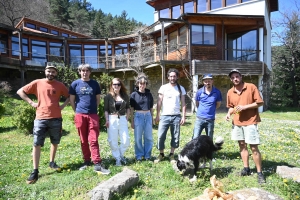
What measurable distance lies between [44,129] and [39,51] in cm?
1995

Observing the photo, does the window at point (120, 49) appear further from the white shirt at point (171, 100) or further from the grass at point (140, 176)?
the white shirt at point (171, 100)

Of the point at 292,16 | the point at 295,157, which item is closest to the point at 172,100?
the point at 295,157

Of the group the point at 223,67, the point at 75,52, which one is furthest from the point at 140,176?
the point at 75,52

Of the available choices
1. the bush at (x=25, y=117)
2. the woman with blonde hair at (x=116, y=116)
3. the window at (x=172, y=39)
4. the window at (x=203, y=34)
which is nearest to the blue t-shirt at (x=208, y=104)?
the woman with blonde hair at (x=116, y=116)

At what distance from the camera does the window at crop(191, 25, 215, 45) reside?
49.1 ft

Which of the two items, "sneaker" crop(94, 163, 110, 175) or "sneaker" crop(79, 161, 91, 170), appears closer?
"sneaker" crop(94, 163, 110, 175)

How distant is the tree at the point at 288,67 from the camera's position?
20312 millimetres

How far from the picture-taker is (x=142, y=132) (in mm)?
4801

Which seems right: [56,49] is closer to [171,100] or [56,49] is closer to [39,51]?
[39,51]

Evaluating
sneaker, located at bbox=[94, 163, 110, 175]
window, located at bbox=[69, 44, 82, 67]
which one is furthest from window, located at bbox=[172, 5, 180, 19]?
sneaker, located at bbox=[94, 163, 110, 175]

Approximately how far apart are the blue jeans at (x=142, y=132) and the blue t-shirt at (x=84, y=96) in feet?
3.21

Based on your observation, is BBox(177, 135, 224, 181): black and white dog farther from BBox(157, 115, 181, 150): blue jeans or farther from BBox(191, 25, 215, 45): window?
BBox(191, 25, 215, 45): window

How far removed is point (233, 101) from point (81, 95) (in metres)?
2.87

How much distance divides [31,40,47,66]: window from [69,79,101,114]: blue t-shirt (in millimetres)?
18665
